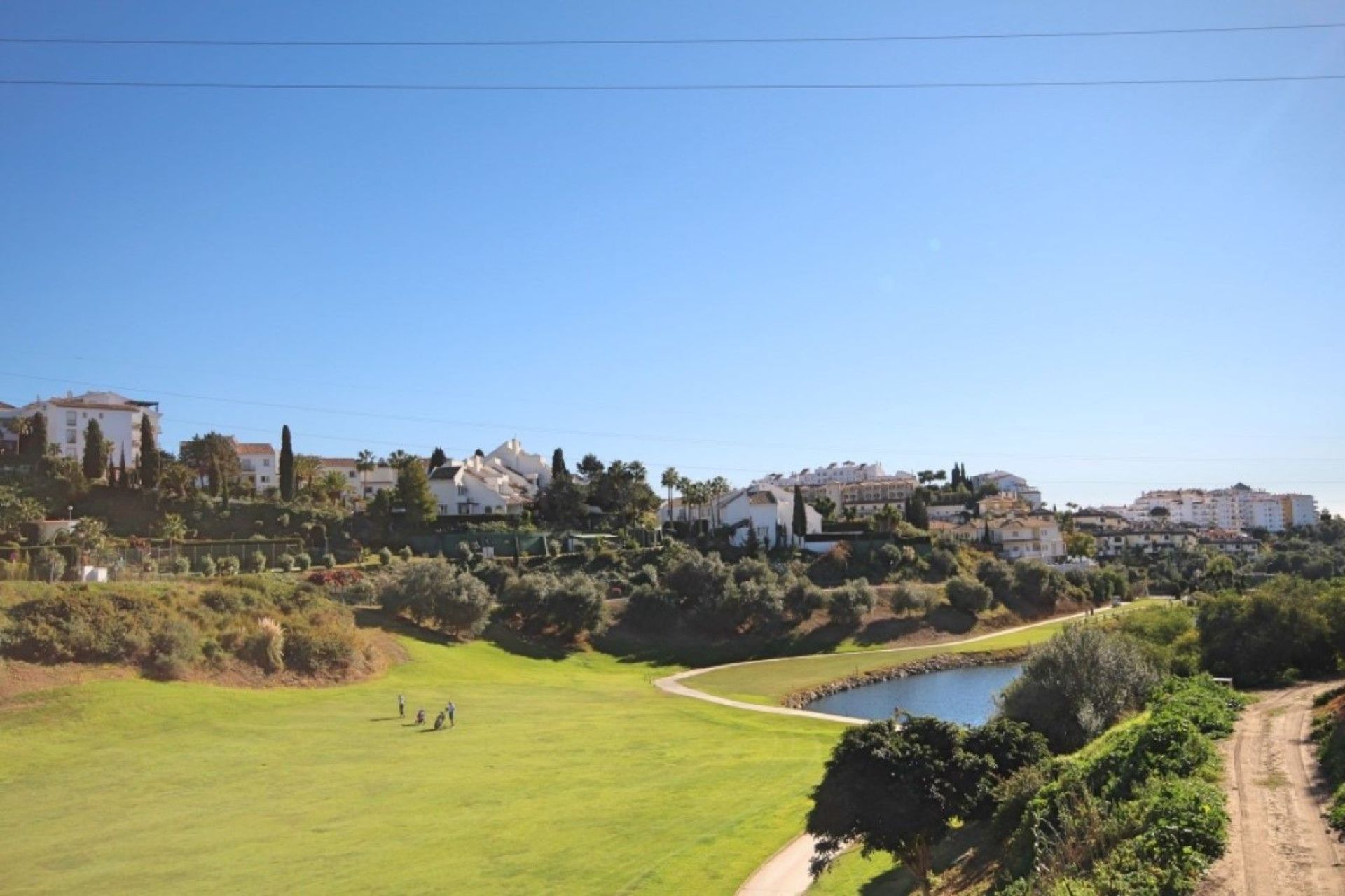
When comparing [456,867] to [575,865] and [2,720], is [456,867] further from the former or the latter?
[2,720]

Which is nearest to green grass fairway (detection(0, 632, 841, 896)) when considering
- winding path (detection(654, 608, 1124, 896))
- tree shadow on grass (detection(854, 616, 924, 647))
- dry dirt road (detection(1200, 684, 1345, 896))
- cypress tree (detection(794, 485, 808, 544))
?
winding path (detection(654, 608, 1124, 896))

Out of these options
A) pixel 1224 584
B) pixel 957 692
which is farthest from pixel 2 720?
pixel 1224 584

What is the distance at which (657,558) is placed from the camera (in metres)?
96.6

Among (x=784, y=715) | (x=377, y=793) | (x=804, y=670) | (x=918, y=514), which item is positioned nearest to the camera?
(x=377, y=793)

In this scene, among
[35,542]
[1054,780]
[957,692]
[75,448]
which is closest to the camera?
[1054,780]

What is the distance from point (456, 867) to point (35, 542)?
65101 millimetres

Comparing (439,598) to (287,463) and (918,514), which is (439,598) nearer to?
(287,463)

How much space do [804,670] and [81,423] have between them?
90.9m

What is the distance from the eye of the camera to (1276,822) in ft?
56.0

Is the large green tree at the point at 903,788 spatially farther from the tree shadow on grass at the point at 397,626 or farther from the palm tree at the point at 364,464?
the palm tree at the point at 364,464

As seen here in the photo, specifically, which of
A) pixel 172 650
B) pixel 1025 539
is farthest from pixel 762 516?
pixel 172 650

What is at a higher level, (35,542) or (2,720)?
(35,542)

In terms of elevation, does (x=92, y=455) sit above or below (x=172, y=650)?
above

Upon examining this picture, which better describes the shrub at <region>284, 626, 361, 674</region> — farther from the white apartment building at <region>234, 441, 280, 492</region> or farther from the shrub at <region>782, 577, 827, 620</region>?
the white apartment building at <region>234, 441, 280, 492</region>
